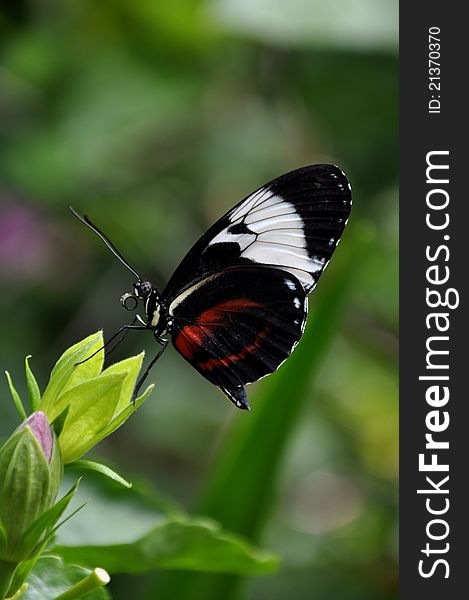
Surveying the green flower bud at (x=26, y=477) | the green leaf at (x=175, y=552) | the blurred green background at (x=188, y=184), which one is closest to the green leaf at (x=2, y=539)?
the green flower bud at (x=26, y=477)

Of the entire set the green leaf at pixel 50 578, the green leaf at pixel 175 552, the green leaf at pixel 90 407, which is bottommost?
the green leaf at pixel 50 578

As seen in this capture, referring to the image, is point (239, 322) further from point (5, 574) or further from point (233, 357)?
point (5, 574)

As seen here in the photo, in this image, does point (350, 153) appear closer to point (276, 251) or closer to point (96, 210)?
point (96, 210)

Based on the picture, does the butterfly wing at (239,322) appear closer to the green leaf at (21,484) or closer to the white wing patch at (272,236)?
the white wing patch at (272,236)

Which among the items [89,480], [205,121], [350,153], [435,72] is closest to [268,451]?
[89,480]

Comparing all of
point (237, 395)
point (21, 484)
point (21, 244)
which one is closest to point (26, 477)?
point (21, 484)

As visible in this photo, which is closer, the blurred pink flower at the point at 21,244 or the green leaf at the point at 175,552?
the green leaf at the point at 175,552

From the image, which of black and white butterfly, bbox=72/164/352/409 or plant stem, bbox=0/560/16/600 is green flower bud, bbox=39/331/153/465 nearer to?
plant stem, bbox=0/560/16/600
